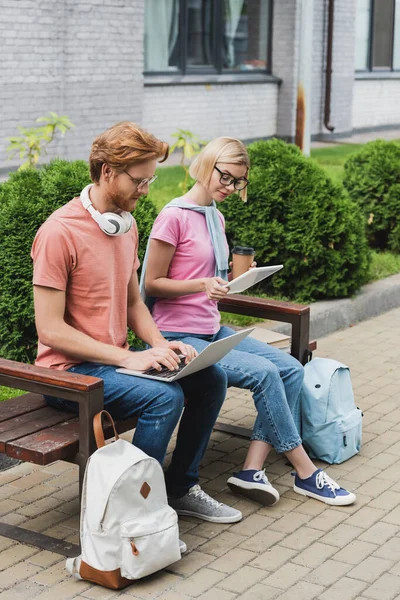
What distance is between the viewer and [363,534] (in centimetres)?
432

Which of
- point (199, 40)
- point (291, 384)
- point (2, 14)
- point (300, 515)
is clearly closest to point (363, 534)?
point (300, 515)

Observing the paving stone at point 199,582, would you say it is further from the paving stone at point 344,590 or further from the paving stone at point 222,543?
the paving stone at point 344,590

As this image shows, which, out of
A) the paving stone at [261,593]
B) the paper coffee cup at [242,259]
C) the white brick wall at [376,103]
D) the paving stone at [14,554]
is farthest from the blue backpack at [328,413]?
the white brick wall at [376,103]

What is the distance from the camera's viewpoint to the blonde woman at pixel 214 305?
4.56m

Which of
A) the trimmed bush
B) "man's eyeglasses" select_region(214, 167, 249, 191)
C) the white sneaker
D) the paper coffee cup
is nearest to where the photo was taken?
the white sneaker

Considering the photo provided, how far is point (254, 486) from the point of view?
15.1ft

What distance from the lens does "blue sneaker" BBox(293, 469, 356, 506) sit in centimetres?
461

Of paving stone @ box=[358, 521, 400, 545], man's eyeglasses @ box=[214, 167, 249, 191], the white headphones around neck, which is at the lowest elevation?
paving stone @ box=[358, 521, 400, 545]

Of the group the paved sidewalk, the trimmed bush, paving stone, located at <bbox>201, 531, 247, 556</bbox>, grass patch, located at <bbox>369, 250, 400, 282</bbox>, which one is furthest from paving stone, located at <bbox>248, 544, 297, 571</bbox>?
grass patch, located at <bbox>369, 250, 400, 282</bbox>

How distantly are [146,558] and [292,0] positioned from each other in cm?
1501

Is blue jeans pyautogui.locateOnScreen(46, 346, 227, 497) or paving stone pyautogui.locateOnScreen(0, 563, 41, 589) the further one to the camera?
blue jeans pyautogui.locateOnScreen(46, 346, 227, 497)

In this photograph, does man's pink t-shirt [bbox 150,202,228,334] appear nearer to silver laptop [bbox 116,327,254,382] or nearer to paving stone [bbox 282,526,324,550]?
silver laptop [bbox 116,327,254,382]

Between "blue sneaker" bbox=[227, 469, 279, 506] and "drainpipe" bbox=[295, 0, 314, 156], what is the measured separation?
6251 mm

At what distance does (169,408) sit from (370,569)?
0.96m
